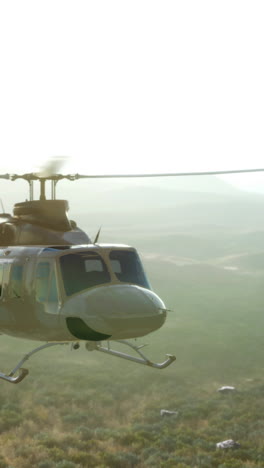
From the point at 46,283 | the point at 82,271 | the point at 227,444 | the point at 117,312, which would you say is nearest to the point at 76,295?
the point at 82,271

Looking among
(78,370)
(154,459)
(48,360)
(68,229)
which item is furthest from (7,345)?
(68,229)

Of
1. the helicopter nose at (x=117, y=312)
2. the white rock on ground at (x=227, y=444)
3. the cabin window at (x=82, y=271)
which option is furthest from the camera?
the white rock on ground at (x=227, y=444)

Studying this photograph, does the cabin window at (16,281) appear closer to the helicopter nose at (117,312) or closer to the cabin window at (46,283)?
the cabin window at (46,283)

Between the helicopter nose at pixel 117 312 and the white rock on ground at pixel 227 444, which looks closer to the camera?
the helicopter nose at pixel 117 312

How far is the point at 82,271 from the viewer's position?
14000mm

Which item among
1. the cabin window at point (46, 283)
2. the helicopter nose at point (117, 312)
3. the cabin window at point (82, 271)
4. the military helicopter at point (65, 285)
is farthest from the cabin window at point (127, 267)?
the cabin window at point (46, 283)

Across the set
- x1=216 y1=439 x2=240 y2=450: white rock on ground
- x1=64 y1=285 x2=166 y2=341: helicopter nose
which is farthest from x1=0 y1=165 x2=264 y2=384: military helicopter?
x1=216 y1=439 x2=240 y2=450: white rock on ground

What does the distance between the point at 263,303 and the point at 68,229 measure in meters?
167

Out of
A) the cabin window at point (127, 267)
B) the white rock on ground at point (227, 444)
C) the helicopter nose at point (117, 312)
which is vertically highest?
the cabin window at point (127, 267)

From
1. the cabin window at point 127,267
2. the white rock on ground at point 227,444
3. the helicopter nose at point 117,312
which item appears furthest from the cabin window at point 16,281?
the white rock on ground at point 227,444

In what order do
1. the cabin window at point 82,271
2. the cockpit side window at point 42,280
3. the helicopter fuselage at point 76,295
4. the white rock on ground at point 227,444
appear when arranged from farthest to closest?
the white rock on ground at point 227,444
the cockpit side window at point 42,280
the cabin window at point 82,271
the helicopter fuselage at point 76,295

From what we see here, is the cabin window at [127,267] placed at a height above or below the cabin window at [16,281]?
above

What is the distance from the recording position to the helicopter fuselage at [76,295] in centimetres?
1323

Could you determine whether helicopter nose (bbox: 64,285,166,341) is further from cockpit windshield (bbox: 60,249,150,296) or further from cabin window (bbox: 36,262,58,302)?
cabin window (bbox: 36,262,58,302)
